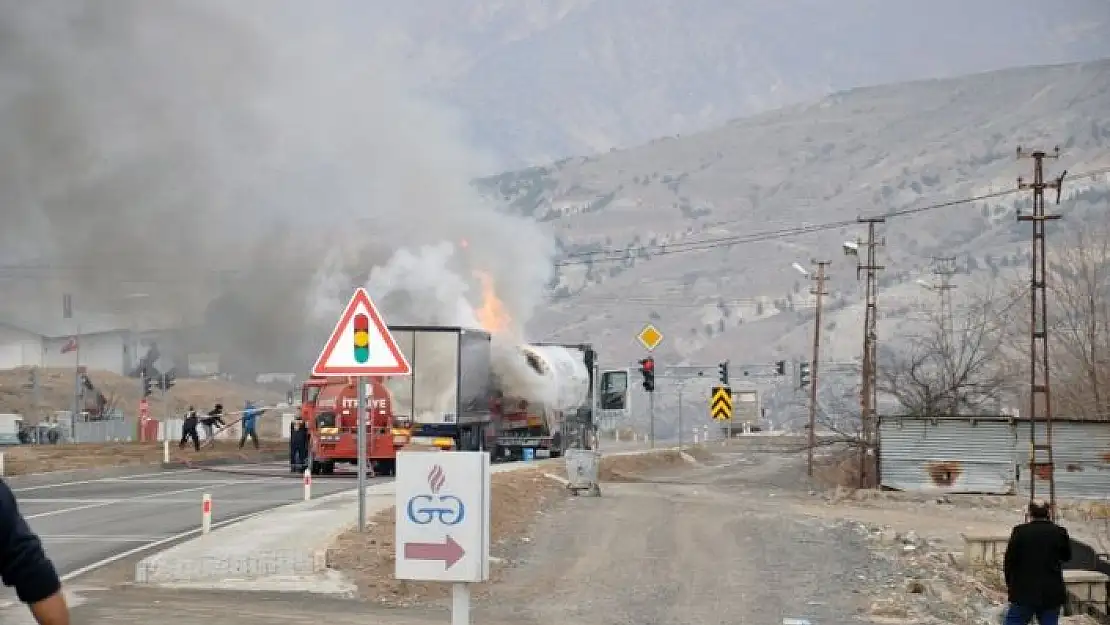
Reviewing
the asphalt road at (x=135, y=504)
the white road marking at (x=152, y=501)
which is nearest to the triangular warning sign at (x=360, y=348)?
the asphalt road at (x=135, y=504)

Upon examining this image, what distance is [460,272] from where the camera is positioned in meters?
51.3

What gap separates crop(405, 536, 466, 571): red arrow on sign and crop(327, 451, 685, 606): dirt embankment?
22.1ft

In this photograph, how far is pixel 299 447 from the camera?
39906 mm

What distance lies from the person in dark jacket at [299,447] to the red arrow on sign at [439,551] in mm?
30762

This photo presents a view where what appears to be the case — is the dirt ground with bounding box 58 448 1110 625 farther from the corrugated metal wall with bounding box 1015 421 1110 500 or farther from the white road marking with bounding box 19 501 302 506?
the corrugated metal wall with bounding box 1015 421 1110 500

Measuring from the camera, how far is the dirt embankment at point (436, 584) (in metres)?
16.5

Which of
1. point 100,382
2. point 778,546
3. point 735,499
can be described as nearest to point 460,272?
point 735,499

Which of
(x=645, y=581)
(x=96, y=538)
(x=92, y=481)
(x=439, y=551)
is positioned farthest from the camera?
(x=92, y=481)

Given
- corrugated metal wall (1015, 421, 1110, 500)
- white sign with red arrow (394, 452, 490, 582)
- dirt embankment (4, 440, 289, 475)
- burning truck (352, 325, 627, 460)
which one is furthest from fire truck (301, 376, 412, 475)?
white sign with red arrow (394, 452, 490, 582)

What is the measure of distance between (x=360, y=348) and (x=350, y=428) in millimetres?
23570

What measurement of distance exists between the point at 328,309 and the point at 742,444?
133 feet

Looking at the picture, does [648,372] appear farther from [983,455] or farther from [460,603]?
[460,603]

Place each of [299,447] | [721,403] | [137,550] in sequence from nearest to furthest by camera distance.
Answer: [137,550] → [299,447] → [721,403]

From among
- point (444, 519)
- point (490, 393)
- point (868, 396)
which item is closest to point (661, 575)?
point (444, 519)
